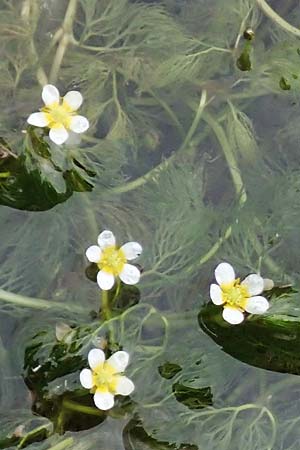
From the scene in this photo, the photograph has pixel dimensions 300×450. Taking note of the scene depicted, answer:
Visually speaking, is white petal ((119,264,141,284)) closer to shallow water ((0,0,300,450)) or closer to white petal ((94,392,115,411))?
shallow water ((0,0,300,450))

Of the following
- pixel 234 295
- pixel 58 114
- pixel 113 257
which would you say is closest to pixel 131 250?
pixel 113 257

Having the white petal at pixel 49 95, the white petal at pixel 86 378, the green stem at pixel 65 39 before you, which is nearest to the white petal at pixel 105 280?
the white petal at pixel 86 378

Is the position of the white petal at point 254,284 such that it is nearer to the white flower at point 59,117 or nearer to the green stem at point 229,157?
the green stem at point 229,157

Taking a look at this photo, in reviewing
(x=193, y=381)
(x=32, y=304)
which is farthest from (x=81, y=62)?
(x=193, y=381)

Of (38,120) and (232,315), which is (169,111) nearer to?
(38,120)

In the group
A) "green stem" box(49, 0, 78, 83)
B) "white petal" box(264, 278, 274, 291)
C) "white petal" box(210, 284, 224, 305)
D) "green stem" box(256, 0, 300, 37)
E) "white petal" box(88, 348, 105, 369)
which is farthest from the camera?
"green stem" box(256, 0, 300, 37)

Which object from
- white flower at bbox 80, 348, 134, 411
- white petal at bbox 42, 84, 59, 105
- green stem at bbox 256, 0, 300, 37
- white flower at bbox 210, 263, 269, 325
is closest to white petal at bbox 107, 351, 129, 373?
white flower at bbox 80, 348, 134, 411

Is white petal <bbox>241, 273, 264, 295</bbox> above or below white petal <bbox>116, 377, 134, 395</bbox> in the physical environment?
above
